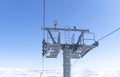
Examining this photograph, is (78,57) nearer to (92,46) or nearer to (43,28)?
(92,46)

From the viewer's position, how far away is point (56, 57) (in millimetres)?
24250

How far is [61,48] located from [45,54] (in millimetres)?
1362

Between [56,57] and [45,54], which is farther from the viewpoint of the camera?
[56,57]

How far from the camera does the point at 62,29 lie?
2236 centimetres

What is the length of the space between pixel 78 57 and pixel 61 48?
236 cm

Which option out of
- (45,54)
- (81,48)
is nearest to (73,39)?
(81,48)

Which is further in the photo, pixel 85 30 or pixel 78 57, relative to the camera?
pixel 78 57

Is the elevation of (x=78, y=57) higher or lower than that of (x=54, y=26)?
lower

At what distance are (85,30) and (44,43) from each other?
351 cm

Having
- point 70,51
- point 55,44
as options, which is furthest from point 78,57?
point 55,44

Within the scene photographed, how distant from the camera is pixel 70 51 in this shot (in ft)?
74.9

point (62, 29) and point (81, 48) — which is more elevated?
point (62, 29)

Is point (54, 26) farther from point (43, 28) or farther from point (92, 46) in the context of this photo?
point (92, 46)

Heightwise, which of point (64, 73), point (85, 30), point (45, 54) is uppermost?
point (85, 30)
